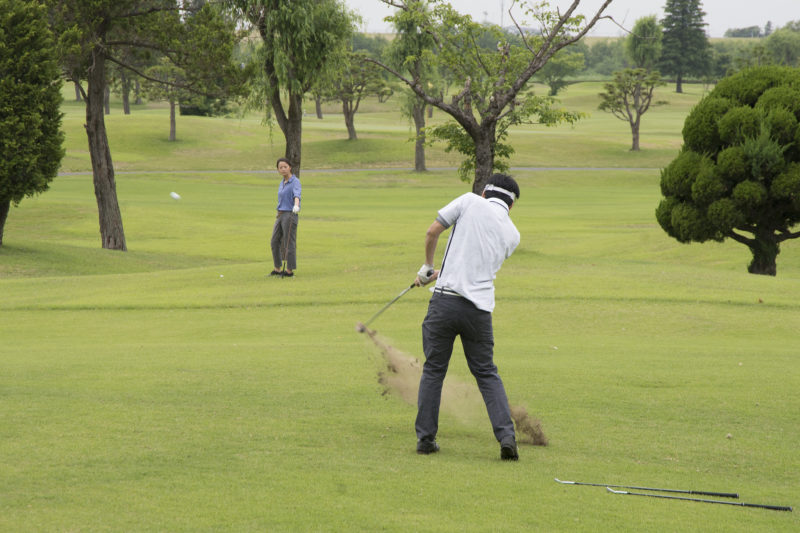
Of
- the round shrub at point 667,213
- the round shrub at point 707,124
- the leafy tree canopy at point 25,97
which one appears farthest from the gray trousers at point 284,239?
the round shrub at point 707,124

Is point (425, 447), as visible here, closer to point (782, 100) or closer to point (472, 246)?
point (472, 246)

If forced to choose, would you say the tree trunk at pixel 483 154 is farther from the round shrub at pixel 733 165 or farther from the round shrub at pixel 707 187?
the round shrub at pixel 733 165

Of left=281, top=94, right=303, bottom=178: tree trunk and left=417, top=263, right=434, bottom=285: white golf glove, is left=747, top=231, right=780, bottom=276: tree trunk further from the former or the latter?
left=417, top=263, right=434, bottom=285: white golf glove

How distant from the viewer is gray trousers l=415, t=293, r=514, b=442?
660cm

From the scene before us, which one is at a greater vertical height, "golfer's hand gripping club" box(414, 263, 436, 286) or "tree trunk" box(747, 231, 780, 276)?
"golfer's hand gripping club" box(414, 263, 436, 286)

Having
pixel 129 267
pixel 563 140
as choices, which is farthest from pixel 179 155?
pixel 129 267

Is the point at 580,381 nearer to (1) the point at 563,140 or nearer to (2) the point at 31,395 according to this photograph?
(2) the point at 31,395

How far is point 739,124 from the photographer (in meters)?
22.9

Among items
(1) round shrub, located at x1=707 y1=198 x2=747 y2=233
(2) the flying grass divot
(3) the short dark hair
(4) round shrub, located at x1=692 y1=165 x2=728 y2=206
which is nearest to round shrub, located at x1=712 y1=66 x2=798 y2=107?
(4) round shrub, located at x1=692 y1=165 x2=728 y2=206

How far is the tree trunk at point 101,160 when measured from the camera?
28.1 m

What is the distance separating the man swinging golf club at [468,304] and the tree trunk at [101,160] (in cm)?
2399

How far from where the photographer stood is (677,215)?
24.1m

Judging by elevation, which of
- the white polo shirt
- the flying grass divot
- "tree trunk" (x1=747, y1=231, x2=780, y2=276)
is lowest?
"tree trunk" (x1=747, y1=231, x2=780, y2=276)

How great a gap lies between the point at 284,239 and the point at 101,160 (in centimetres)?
1296
